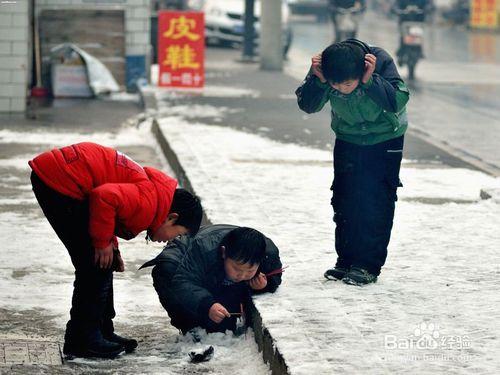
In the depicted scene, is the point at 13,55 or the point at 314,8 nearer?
the point at 13,55

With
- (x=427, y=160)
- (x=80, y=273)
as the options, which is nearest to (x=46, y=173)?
(x=80, y=273)

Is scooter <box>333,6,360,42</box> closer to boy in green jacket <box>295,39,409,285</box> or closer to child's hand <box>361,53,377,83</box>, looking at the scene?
boy in green jacket <box>295,39,409,285</box>

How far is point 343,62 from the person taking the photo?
6.43 m

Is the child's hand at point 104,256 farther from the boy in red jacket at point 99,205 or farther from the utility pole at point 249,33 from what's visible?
the utility pole at point 249,33

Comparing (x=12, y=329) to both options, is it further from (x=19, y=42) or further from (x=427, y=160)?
(x=19, y=42)

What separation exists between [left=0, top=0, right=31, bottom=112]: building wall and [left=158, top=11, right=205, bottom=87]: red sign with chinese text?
9.21 ft

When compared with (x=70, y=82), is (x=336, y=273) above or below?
above

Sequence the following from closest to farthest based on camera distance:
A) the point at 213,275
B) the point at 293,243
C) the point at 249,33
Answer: the point at 213,275, the point at 293,243, the point at 249,33

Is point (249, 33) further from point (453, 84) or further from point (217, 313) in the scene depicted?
point (217, 313)

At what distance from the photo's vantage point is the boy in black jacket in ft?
20.7

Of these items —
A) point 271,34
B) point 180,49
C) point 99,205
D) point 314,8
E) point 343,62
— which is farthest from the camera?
point 314,8

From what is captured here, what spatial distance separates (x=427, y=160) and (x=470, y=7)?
2996 centimetres

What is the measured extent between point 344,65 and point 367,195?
797mm

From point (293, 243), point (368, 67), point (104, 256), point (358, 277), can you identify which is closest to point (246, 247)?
point (104, 256)
